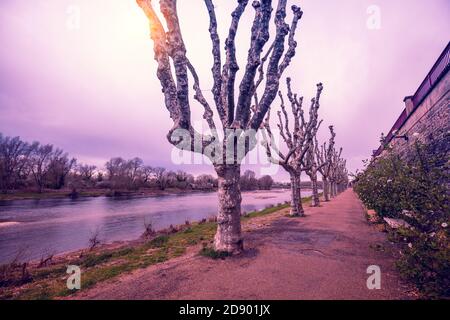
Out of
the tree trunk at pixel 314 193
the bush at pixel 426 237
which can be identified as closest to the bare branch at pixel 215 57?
the bush at pixel 426 237

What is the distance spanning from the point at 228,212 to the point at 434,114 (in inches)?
321

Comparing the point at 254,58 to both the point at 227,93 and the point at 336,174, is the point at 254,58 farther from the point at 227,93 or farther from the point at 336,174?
the point at 336,174

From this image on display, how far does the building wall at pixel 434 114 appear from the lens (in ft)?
23.0

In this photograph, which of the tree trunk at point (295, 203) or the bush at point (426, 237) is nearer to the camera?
the bush at point (426, 237)

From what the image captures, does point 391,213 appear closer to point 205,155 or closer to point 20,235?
point 205,155

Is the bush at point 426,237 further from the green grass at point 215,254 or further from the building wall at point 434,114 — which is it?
the green grass at point 215,254

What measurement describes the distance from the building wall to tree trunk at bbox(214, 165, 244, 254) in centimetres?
637

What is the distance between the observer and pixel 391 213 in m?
8.67

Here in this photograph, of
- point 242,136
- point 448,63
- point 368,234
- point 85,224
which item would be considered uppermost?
point 448,63

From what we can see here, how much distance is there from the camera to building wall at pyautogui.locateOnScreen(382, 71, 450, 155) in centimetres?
702

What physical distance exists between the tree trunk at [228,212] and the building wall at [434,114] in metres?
6.37

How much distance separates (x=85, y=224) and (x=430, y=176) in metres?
20.2

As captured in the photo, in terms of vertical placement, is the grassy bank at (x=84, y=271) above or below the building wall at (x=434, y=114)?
below
